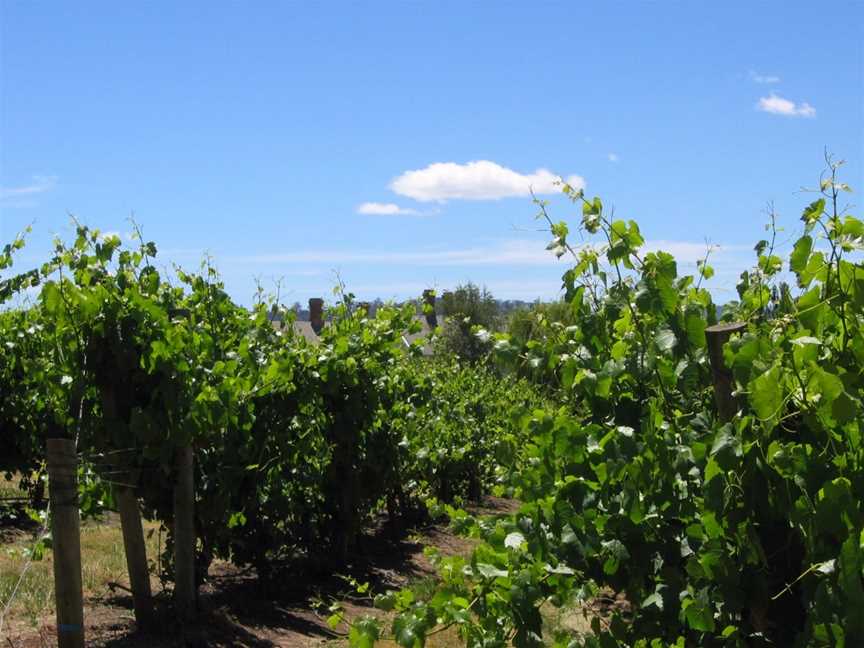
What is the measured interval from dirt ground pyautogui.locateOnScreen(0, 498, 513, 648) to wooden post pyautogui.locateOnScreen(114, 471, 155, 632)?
0.12 meters

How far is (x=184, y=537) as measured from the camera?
577 centimetres

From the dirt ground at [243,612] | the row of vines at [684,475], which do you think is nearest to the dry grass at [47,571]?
the dirt ground at [243,612]

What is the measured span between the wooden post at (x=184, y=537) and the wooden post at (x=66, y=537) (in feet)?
4.92

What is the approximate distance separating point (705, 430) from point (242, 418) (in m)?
4.02

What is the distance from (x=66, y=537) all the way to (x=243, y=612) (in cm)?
286

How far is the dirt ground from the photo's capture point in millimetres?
5504

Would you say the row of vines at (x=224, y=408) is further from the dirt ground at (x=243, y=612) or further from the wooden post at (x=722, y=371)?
the wooden post at (x=722, y=371)

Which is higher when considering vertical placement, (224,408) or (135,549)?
(224,408)

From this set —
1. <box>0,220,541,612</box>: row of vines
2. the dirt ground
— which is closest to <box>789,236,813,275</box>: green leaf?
<box>0,220,541,612</box>: row of vines

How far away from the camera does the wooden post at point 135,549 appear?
5426mm

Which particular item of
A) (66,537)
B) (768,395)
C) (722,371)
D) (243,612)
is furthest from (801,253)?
(243,612)

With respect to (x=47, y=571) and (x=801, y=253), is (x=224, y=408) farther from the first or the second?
(x=801, y=253)

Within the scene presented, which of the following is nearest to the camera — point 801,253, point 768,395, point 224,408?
point 768,395

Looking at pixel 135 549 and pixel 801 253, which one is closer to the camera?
pixel 801 253
